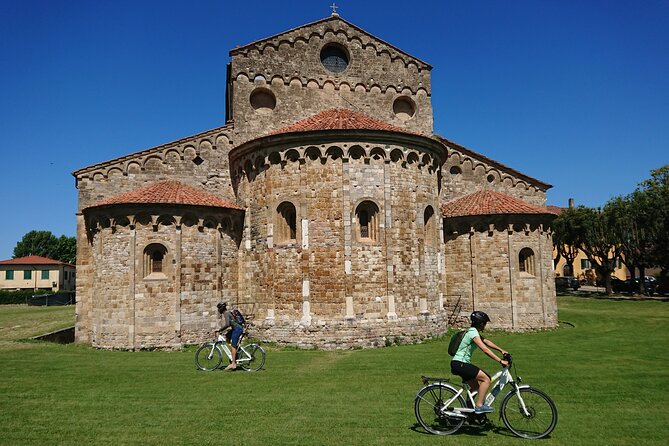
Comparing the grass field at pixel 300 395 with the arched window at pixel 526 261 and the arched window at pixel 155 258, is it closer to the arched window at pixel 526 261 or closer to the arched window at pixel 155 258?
the arched window at pixel 155 258

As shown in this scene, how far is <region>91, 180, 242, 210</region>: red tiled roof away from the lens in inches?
757

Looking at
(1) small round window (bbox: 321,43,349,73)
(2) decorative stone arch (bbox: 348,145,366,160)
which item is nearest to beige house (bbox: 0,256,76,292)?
(1) small round window (bbox: 321,43,349,73)

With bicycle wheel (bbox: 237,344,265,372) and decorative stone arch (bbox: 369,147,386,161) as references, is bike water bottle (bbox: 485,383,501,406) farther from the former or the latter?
decorative stone arch (bbox: 369,147,386,161)

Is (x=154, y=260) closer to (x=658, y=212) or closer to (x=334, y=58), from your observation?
(x=334, y=58)

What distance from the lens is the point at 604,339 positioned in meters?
18.7

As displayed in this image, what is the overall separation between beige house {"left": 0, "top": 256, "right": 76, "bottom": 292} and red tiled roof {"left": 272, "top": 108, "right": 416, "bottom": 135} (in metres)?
62.2

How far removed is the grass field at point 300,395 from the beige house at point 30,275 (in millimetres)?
57787

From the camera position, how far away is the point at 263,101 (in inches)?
919

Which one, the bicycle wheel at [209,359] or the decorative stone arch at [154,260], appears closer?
the bicycle wheel at [209,359]

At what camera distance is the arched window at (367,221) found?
18.7 m

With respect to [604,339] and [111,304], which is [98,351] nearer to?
[111,304]

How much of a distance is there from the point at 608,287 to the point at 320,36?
1521 inches

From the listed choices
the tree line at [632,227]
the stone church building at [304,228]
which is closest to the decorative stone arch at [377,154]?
the stone church building at [304,228]

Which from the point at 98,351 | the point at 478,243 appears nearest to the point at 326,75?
the point at 478,243
